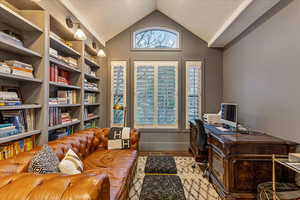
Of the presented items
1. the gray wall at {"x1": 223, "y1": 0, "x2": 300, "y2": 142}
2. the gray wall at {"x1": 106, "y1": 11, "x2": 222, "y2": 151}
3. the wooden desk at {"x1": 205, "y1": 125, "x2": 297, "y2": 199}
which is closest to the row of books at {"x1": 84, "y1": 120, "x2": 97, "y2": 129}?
the gray wall at {"x1": 106, "y1": 11, "x2": 222, "y2": 151}

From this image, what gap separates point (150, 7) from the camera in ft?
13.0

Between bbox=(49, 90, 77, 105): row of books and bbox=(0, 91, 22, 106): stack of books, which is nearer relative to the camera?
bbox=(0, 91, 22, 106): stack of books

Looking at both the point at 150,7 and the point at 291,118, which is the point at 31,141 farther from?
the point at 150,7

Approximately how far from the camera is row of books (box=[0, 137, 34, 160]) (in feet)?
5.14

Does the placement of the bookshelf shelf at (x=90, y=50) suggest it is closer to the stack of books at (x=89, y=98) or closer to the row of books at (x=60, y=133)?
the stack of books at (x=89, y=98)

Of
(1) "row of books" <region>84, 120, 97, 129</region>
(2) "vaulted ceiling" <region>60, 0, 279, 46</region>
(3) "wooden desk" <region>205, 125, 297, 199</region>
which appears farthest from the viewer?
(1) "row of books" <region>84, 120, 97, 129</region>

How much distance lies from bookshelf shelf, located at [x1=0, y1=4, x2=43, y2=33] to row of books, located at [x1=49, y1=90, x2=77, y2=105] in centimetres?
90

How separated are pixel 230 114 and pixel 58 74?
2884 millimetres

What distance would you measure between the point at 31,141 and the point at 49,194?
4.59 ft

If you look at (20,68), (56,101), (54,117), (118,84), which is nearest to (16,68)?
(20,68)

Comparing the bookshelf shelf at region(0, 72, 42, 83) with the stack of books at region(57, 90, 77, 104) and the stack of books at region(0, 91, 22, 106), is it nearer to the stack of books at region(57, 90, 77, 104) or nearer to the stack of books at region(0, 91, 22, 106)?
the stack of books at region(0, 91, 22, 106)

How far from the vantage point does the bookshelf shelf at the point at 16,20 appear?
5.07 feet

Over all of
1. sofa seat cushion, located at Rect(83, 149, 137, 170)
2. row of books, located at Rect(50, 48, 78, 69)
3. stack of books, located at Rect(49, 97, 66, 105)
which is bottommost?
sofa seat cushion, located at Rect(83, 149, 137, 170)

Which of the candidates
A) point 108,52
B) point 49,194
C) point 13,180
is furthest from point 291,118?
point 108,52
